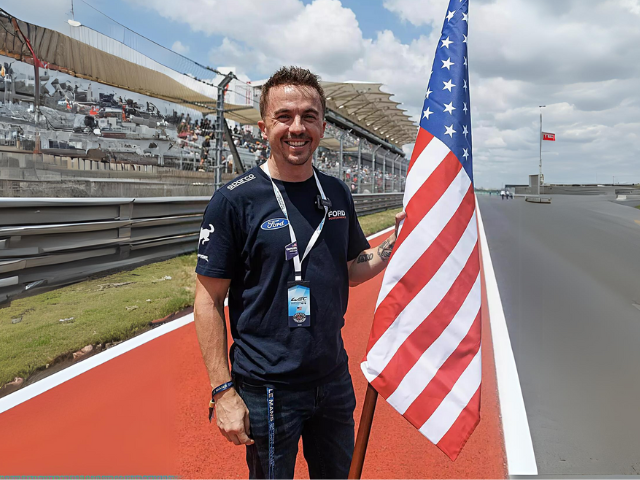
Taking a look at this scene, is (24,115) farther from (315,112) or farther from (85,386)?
(315,112)

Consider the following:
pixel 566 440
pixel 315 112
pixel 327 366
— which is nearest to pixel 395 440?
pixel 566 440

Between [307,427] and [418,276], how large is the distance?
0.85 m

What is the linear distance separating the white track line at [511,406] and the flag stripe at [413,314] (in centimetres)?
143

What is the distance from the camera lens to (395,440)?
3.19 meters

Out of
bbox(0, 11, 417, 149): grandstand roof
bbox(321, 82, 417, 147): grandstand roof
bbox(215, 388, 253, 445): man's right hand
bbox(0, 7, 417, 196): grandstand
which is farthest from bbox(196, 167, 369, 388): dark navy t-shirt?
bbox(321, 82, 417, 147): grandstand roof

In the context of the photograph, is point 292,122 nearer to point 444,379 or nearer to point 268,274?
point 268,274

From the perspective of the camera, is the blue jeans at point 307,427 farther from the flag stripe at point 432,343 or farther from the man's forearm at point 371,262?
the man's forearm at point 371,262

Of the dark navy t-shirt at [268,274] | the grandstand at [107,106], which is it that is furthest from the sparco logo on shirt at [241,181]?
the grandstand at [107,106]

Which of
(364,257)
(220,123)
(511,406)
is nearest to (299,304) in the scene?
(364,257)

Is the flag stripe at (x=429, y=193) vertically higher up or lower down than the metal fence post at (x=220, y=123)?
lower down

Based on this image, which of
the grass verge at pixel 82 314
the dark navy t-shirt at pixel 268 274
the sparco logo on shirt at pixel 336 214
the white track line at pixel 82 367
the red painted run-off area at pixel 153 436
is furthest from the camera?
the grass verge at pixel 82 314

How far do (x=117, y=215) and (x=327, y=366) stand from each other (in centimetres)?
616

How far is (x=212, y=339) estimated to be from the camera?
75.4 inches

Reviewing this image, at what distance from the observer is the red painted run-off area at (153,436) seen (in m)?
2.79
